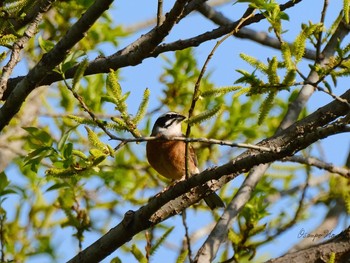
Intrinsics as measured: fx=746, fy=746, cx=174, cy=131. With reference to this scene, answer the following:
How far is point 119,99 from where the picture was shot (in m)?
3.56

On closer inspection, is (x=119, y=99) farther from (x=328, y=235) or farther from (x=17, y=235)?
(x=17, y=235)

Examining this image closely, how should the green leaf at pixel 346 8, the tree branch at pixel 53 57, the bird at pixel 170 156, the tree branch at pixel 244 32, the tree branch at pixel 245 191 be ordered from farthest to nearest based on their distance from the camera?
the bird at pixel 170 156
the tree branch at pixel 244 32
the tree branch at pixel 245 191
the tree branch at pixel 53 57
the green leaf at pixel 346 8

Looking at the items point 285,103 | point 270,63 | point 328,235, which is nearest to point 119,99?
point 270,63

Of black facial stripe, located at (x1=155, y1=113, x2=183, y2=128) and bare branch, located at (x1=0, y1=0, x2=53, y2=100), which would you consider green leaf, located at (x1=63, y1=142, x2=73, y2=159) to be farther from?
black facial stripe, located at (x1=155, y1=113, x2=183, y2=128)

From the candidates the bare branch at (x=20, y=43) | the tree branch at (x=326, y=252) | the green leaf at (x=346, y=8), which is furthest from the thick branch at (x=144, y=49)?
the tree branch at (x=326, y=252)

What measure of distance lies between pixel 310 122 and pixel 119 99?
114 cm

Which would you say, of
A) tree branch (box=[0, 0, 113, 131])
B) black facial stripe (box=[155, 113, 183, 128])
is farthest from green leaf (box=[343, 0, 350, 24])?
black facial stripe (box=[155, 113, 183, 128])

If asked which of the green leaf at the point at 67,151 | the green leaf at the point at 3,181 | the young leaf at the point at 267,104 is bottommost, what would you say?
the young leaf at the point at 267,104

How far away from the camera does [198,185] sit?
3.90 m

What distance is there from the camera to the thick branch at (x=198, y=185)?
357 centimetres

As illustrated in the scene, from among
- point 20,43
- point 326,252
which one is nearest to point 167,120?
point 326,252

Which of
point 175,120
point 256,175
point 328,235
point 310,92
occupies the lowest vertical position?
point 328,235

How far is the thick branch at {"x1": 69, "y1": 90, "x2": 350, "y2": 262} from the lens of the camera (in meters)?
3.57

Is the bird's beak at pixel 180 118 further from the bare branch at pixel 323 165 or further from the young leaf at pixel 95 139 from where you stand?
the young leaf at pixel 95 139
